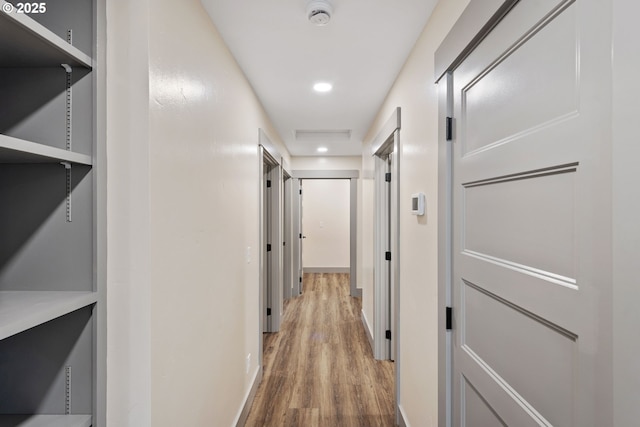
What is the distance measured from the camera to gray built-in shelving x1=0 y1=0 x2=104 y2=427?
93 cm

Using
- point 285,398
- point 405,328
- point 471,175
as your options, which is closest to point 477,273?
point 471,175

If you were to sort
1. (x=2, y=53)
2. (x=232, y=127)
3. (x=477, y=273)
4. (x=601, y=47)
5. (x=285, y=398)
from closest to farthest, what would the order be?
(x=601, y=47) < (x=2, y=53) < (x=477, y=273) < (x=232, y=127) < (x=285, y=398)

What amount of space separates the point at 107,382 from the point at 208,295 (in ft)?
1.90

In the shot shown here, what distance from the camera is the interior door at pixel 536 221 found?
0.62 meters

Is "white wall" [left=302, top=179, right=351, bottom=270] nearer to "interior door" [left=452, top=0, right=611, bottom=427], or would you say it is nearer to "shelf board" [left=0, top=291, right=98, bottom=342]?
"interior door" [left=452, top=0, right=611, bottom=427]

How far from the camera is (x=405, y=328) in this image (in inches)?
80.0

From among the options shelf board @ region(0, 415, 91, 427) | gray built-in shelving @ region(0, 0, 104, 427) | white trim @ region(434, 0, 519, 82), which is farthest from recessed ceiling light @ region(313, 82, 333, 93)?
shelf board @ region(0, 415, 91, 427)

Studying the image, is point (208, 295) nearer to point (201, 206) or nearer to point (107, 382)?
point (201, 206)

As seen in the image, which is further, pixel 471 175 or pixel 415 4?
pixel 415 4

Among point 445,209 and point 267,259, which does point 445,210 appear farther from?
point 267,259

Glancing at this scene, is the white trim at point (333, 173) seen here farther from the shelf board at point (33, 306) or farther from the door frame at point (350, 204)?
the shelf board at point (33, 306)

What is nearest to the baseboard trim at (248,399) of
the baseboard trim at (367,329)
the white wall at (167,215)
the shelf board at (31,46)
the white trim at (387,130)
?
the white wall at (167,215)

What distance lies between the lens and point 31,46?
820 millimetres

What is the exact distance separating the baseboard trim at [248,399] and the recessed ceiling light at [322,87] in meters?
2.31
